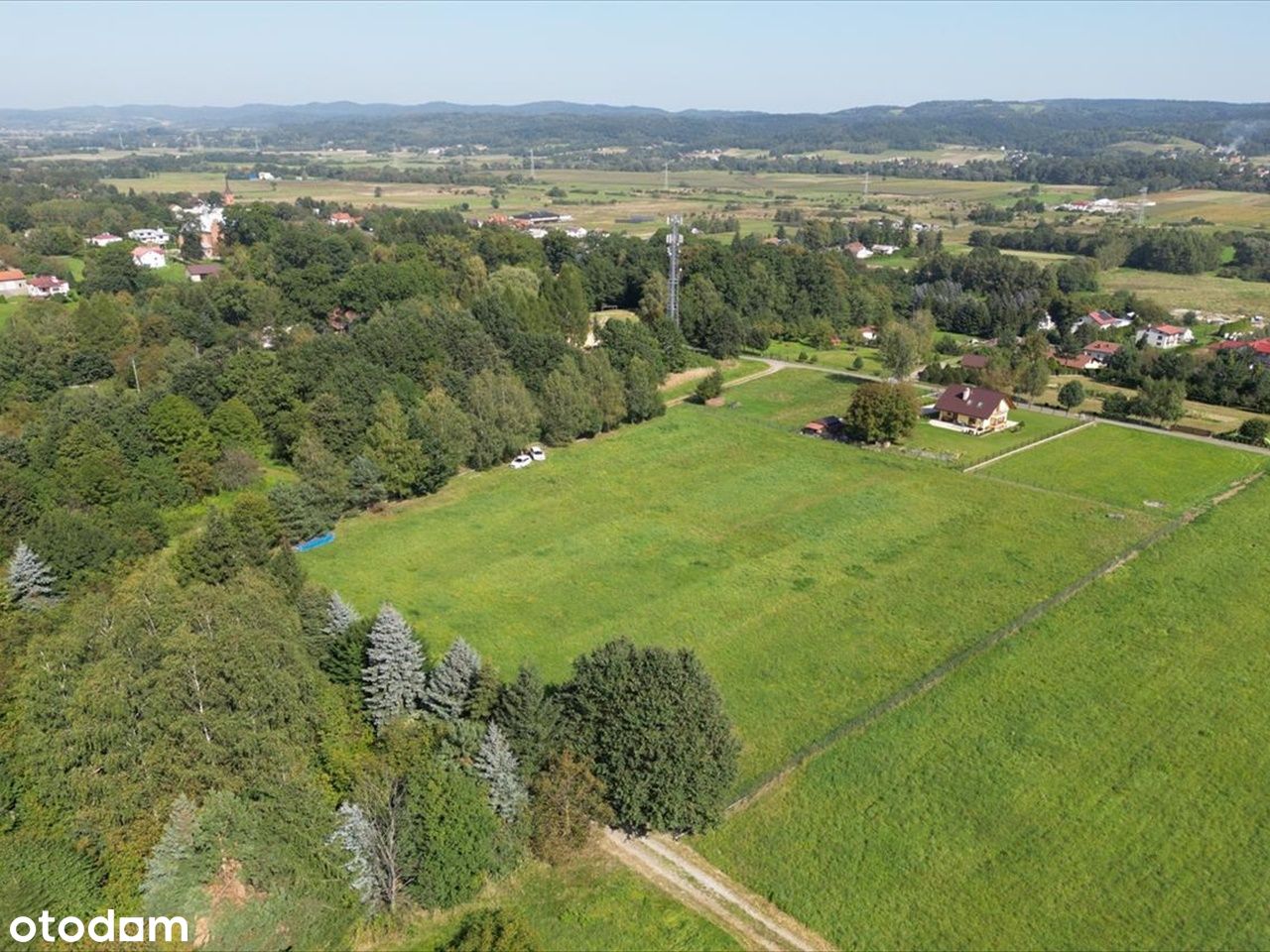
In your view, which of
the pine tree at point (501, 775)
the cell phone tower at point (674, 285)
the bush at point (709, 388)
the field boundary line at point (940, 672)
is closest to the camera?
the pine tree at point (501, 775)

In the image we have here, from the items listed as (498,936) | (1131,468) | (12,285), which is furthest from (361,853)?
(12,285)

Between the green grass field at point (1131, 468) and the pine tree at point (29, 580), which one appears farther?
the green grass field at point (1131, 468)

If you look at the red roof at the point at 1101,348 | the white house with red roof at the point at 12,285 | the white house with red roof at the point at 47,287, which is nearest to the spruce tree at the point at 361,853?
the red roof at the point at 1101,348

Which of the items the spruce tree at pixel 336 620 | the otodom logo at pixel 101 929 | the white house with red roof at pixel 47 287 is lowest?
the otodom logo at pixel 101 929

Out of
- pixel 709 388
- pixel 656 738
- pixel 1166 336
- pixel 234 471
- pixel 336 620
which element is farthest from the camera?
pixel 1166 336

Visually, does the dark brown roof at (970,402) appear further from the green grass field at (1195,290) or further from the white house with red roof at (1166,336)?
the green grass field at (1195,290)

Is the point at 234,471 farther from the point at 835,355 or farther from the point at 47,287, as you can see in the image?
the point at 47,287
